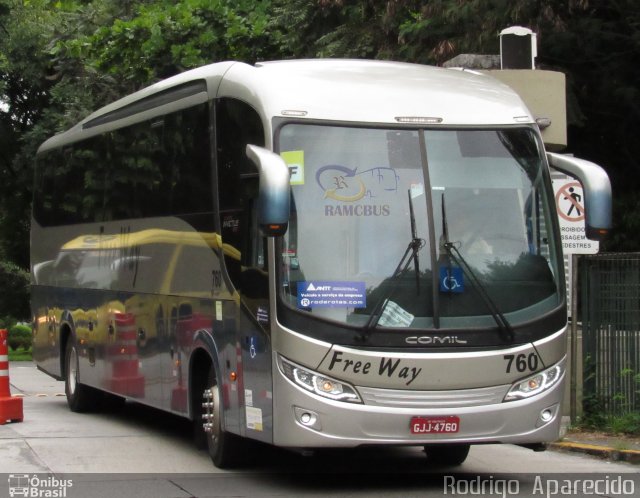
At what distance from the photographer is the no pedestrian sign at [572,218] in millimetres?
13703

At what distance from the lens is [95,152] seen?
16.2 meters

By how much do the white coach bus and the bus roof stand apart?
0.06 ft

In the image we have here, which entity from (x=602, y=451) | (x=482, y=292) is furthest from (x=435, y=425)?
(x=602, y=451)

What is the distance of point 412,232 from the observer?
9758mm

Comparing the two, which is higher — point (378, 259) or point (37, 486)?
point (378, 259)

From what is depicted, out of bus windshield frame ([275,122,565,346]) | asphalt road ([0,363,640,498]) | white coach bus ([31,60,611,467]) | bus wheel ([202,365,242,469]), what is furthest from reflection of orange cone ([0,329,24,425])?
bus windshield frame ([275,122,565,346])

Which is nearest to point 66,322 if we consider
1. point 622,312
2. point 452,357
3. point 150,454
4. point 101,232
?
point 101,232

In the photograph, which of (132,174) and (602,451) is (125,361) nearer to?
(132,174)

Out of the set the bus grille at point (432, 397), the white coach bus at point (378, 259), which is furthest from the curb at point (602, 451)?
the bus grille at point (432, 397)

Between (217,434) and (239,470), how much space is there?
15.1 inches

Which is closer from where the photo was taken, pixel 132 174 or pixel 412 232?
pixel 412 232

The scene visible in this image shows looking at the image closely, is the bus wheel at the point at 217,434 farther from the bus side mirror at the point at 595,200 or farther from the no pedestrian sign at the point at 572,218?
the no pedestrian sign at the point at 572,218

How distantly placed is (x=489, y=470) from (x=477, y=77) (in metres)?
3.55

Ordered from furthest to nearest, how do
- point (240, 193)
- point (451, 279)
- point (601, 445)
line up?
point (601, 445)
point (240, 193)
point (451, 279)
